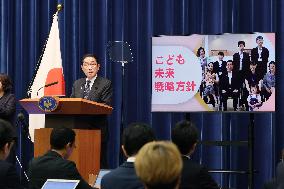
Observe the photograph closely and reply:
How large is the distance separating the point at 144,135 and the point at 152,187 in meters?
0.94

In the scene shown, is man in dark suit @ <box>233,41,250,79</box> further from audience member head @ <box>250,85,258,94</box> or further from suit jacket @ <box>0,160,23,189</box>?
suit jacket @ <box>0,160,23,189</box>

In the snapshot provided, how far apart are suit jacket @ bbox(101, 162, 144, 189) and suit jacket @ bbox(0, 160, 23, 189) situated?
19.4 inches

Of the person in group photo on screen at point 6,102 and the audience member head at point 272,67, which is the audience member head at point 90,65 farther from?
the audience member head at point 272,67

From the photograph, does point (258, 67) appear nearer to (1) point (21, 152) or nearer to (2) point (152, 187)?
(1) point (21, 152)

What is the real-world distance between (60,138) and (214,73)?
2.48m

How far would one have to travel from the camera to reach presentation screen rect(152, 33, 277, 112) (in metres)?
5.50

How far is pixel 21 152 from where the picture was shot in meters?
7.00

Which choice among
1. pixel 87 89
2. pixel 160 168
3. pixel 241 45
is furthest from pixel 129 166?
pixel 241 45

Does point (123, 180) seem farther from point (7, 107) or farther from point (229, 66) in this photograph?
point (7, 107)

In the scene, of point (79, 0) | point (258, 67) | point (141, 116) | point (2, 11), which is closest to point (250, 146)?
point (258, 67)

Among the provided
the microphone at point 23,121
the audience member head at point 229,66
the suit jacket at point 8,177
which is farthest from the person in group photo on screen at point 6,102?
the suit jacket at point 8,177

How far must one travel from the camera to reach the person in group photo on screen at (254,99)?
18.1 feet

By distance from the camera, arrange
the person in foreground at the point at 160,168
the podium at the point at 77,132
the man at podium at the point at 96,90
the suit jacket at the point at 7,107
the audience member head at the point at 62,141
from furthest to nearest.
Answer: the suit jacket at the point at 7,107 → the man at podium at the point at 96,90 → the podium at the point at 77,132 → the audience member head at the point at 62,141 → the person in foreground at the point at 160,168

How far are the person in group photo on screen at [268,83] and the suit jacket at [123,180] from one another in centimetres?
318
